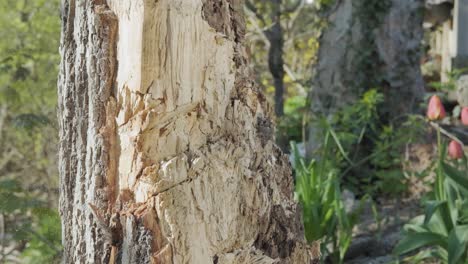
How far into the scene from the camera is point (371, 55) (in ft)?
19.5

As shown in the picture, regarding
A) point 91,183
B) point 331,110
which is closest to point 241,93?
point 91,183

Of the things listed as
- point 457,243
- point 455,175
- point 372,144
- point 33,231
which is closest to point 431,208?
point 457,243

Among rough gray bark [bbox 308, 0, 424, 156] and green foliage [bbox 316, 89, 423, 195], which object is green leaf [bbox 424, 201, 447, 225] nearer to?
green foliage [bbox 316, 89, 423, 195]

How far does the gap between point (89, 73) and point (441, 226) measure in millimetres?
2363

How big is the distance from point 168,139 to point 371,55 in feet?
14.4

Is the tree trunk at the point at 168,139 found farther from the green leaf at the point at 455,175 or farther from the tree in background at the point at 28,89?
the tree in background at the point at 28,89

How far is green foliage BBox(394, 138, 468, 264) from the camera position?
3398 millimetres

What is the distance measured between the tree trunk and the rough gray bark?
4.05 meters

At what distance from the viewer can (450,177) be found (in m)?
3.67

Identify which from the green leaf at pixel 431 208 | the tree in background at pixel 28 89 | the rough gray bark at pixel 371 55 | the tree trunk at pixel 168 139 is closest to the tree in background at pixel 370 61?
the rough gray bark at pixel 371 55

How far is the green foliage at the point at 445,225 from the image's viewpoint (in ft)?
11.1

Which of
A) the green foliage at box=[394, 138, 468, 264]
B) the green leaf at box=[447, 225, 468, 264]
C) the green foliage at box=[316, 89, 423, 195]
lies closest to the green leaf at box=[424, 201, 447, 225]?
the green foliage at box=[394, 138, 468, 264]

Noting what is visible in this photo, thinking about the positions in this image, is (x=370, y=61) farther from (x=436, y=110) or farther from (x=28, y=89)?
(x=28, y=89)

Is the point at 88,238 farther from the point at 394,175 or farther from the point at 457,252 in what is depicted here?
the point at 394,175
